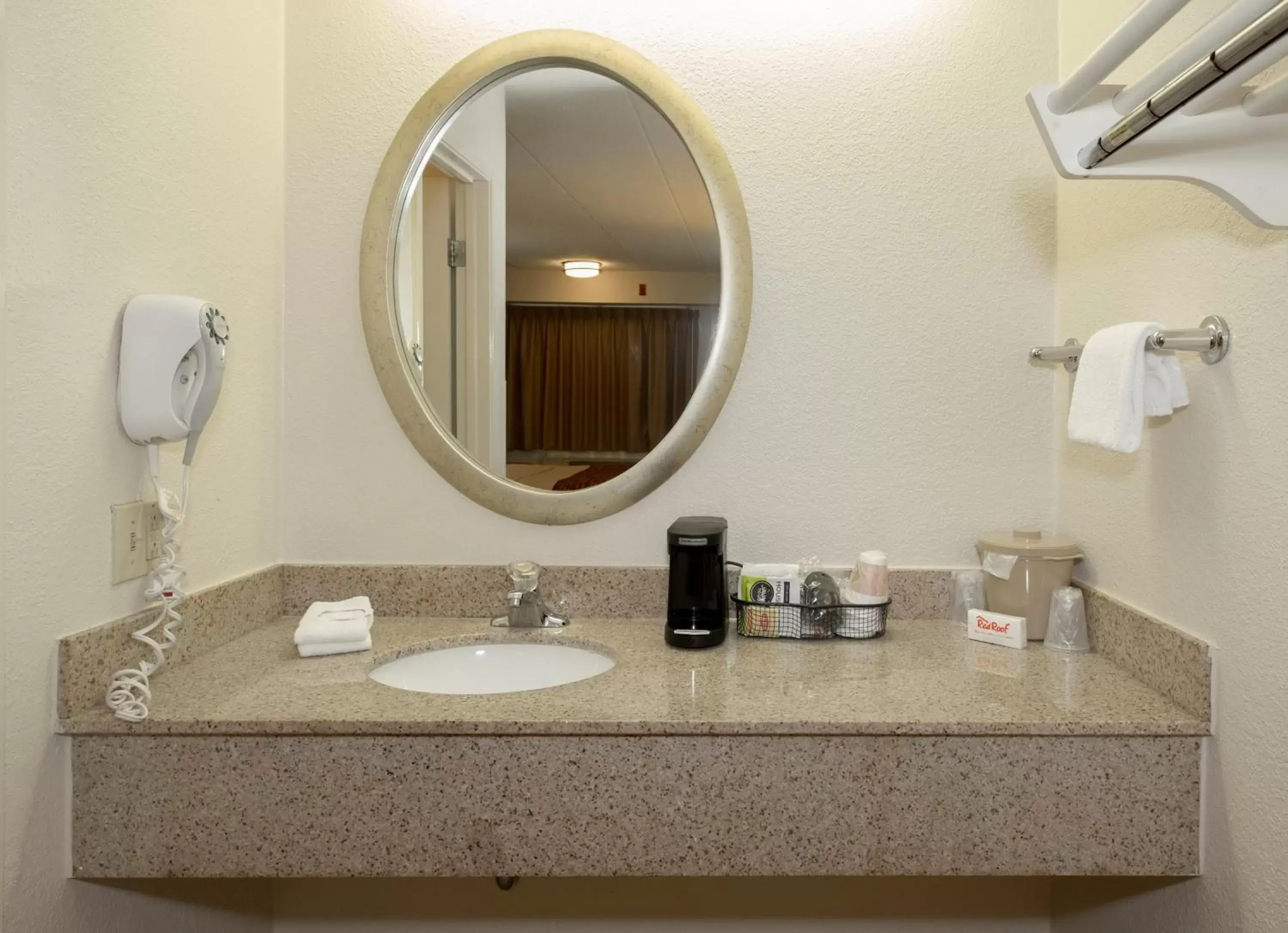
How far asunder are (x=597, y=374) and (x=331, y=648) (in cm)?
67

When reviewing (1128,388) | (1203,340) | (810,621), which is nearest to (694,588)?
(810,621)

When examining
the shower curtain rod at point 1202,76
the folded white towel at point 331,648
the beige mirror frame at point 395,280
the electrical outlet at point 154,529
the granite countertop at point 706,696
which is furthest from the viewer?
the beige mirror frame at point 395,280

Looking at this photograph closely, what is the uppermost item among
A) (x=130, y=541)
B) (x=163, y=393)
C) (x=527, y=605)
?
(x=163, y=393)

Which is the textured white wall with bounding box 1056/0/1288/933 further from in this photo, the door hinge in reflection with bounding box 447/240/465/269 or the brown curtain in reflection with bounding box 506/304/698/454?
the door hinge in reflection with bounding box 447/240/465/269

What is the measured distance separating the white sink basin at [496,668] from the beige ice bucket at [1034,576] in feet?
2.32

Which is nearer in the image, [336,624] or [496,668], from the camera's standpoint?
[336,624]

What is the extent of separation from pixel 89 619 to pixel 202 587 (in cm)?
27

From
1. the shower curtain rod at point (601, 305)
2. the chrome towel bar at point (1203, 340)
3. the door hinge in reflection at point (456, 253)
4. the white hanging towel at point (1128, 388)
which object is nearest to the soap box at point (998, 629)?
the white hanging towel at point (1128, 388)

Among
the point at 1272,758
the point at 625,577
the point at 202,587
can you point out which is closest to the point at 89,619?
the point at 202,587

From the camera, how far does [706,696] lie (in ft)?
3.75

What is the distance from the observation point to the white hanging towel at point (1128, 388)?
1124 mm

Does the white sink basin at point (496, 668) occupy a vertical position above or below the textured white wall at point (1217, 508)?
below

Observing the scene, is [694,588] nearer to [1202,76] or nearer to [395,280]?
[395,280]

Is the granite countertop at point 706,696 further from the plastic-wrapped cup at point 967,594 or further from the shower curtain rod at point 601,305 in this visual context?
the shower curtain rod at point 601,305
